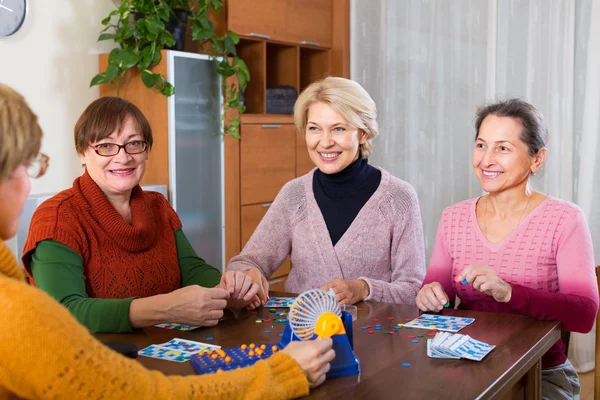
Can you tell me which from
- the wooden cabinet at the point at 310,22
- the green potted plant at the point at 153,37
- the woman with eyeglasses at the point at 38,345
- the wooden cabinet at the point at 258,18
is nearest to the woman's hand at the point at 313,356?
the woman with eyeglasses at the point at 38,345

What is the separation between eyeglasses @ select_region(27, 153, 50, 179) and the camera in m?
1.11

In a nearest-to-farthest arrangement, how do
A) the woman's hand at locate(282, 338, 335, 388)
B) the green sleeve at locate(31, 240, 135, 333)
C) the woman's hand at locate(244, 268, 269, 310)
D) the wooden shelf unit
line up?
the woman's hand at locate(282, 338, 335, 388) → the green sleeve at locate(31, 240, 135, 333) → the woman's hand at locate(244, 268, 269, 310) → the wooden shelf unit

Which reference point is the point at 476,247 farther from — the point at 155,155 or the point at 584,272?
the point at 155,155

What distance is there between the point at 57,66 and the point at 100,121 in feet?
6.29

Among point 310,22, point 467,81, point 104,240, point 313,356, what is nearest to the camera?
point 313,356

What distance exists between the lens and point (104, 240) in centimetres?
200

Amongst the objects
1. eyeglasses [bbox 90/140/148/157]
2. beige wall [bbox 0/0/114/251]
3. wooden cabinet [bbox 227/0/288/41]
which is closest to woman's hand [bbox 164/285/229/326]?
eyeglasses [bbox 90/140/148/157]

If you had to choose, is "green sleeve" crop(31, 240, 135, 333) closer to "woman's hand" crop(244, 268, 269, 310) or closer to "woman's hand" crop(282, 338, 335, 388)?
"woman's hand" crop(244, 268, 269, 310)

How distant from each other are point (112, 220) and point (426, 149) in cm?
316

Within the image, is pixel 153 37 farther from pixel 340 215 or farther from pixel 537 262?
pixel 537 262

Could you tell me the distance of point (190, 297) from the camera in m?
1.76

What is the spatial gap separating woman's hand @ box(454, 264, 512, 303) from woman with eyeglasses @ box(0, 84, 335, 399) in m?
0.89

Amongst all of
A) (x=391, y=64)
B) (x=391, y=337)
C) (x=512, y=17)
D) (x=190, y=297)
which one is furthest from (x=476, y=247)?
(x=391, y=64)

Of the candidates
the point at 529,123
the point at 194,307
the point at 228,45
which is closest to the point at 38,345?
the point at 194,307
